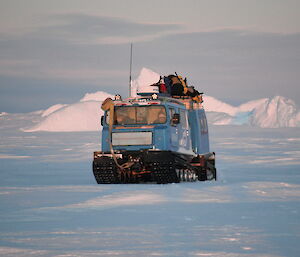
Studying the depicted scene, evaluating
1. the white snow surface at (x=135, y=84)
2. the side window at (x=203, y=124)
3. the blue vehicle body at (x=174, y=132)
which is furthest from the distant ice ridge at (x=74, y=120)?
the blue vehicle body at (x=174, y=132)

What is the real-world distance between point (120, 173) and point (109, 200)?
548cm

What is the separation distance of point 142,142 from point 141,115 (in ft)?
3.00

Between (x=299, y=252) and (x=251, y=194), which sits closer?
(x=299, y=252)

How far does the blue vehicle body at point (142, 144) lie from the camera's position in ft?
69.8

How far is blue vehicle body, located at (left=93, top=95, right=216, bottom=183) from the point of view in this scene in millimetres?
21281

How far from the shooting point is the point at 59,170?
2845 cm

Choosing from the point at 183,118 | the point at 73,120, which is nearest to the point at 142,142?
the point at 183,118

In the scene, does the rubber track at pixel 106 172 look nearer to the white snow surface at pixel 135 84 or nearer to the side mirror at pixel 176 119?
the side mirror at pixel 176 119

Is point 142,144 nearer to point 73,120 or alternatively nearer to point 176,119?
point 176,119

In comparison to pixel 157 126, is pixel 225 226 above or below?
below

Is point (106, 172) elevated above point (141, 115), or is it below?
below

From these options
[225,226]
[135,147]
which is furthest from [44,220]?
[135,147]

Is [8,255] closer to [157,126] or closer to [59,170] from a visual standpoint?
[157,126]

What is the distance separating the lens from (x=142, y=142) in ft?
70.3
